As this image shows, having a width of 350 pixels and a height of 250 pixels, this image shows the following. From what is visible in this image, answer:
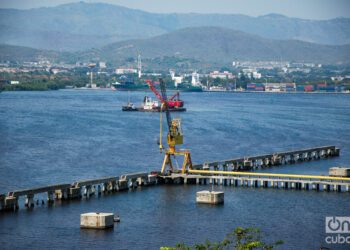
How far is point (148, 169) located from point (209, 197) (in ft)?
26.6

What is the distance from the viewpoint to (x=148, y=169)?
35.1 m

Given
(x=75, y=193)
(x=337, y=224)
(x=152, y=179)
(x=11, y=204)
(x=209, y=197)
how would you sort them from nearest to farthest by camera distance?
(x=337, y=224) → (x=11, y=204) → (x=209, y=197) → (x=75, y=193) → (x=152, y=179)

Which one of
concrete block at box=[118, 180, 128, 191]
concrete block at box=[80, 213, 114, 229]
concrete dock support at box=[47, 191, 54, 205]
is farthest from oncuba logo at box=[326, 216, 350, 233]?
concrete dock support at box=[47, 191, 54, 205]

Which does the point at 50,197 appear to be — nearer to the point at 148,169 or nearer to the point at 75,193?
the point at 75,193

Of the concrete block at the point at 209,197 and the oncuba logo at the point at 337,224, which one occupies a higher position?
the concrete block at the point at 209,197

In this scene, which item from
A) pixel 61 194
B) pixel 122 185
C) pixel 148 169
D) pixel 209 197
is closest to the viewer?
pixel 209 197

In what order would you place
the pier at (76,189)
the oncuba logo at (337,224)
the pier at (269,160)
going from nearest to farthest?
the oncuba logo at (337,224) → the pier at (76,189) → the pier at (269,160)

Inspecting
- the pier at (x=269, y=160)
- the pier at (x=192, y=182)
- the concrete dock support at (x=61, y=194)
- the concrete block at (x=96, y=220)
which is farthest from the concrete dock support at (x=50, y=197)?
the pier at (x=269, y=160)

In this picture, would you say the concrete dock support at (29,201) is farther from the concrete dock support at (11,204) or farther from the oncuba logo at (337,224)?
the oncuba logo at (337,224)

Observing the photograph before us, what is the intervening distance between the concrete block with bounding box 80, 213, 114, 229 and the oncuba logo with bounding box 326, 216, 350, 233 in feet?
17.2

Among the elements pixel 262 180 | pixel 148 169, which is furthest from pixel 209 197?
pixel 148 169

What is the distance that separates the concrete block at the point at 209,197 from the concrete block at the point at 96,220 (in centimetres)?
425

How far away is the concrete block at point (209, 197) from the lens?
89.3 feet

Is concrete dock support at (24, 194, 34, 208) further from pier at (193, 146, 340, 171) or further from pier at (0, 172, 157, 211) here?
pier at (193, 146, 340, 171)
